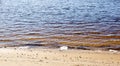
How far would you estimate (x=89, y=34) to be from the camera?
1661 cm

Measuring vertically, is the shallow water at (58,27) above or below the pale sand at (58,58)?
below

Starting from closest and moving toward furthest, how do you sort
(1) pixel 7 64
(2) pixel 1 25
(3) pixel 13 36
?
(1) pixel 7 64 → (3) pixel 13 36 → (2) pixel 1 25

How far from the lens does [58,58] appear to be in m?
10.9

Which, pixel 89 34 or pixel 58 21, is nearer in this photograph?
pixel 89 34

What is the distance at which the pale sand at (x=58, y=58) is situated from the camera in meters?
10.0

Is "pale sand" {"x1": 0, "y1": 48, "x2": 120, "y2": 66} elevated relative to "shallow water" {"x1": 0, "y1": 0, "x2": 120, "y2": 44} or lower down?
elevated

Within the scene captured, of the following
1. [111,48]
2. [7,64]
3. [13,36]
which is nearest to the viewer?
[7,64]

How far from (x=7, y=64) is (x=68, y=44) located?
16.8 ft

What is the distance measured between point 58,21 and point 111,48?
328 inches

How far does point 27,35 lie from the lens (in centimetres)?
1675

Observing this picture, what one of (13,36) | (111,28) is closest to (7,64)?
(13,36)

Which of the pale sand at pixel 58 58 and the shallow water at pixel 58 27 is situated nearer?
the pale sand at pixel 58 58

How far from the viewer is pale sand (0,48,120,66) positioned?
10.0 m

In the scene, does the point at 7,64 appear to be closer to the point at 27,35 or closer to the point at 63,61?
the point at 63,61
